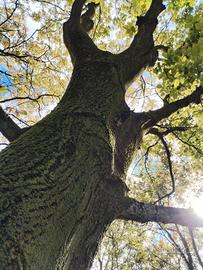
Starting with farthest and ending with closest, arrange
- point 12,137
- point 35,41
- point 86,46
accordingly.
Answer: point 35,41
point 86,46
point 12,137

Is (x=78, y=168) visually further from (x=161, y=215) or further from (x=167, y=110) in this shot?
(x=167, y=110)

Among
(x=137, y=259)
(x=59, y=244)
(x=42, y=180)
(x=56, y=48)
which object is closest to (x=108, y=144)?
(x=42, y=180)

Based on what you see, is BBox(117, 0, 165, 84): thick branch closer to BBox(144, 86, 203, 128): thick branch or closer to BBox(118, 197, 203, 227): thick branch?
BBox(144, 86, 203, 128): thick branch

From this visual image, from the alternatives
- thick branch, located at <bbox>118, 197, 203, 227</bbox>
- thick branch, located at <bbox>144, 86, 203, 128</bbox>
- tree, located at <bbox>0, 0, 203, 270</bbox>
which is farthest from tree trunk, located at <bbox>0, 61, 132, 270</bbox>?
thick branch, located at <bbox>144, 86, 203, 128</bbox>

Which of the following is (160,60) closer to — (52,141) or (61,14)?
(52,141)

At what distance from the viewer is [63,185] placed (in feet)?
7.20

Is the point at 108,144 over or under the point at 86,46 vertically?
under

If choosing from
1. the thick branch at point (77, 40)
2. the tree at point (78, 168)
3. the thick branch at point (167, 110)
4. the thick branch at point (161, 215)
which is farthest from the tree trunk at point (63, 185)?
the thick branch at point (167, 110)

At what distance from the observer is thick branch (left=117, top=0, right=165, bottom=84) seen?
13.1ft

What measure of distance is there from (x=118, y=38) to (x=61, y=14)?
182 centimetres

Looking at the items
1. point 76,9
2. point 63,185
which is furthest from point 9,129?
point 76,9

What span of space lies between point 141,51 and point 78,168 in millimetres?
2554

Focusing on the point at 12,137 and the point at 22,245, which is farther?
the point at 12,137

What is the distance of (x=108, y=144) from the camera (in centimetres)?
275
